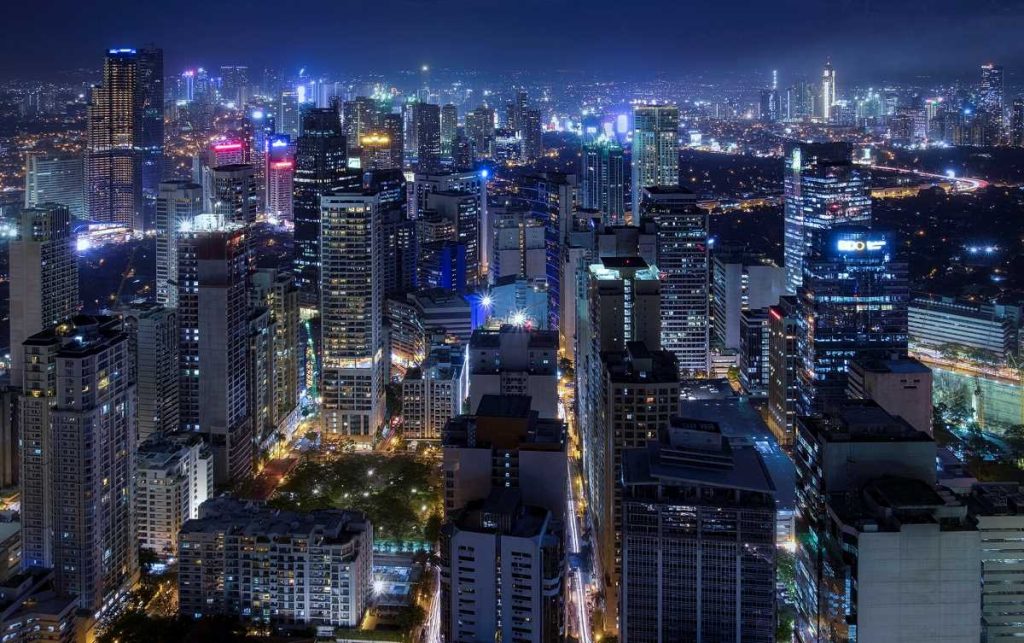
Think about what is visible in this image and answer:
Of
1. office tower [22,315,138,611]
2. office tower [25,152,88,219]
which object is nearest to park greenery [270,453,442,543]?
office tower [22,315,138,611]

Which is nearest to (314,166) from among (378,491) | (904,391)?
(378,491)

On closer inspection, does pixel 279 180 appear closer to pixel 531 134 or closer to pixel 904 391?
pixel 531 134

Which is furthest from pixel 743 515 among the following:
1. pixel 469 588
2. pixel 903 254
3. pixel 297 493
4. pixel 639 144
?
pixel 639 144

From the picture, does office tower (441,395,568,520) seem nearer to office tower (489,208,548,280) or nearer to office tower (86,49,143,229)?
office tower (489,208,548,280)

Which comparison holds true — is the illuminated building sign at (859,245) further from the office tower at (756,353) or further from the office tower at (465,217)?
the office tower at (465,217)

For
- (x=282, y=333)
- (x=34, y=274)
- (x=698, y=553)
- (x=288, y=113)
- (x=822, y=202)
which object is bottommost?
(x=698, y=553)

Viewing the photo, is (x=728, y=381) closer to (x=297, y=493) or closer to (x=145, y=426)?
(x=297, y=493)
